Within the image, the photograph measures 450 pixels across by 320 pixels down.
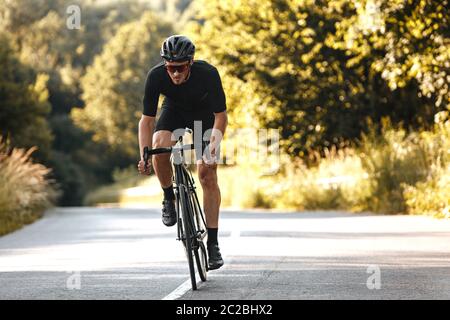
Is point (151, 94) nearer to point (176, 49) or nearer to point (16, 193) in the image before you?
point (176, 49)

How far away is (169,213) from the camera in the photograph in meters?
9.89

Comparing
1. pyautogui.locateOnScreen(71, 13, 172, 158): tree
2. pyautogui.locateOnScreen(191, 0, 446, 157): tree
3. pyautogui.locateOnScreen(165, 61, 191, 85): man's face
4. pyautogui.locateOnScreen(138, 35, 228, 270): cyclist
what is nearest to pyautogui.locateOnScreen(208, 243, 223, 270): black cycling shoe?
pyautogui.locateOnScreen(138, 35, 228, 270): cyclist

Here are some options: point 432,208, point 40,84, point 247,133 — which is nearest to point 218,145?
point 432,208

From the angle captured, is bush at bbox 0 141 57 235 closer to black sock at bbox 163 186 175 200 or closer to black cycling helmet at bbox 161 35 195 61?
black sock at bbox 163 186 175 200

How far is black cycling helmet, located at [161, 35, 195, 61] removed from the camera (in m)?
9.23

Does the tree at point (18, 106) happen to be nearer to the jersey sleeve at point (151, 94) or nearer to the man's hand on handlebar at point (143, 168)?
the jersey sleeve at point (151, 94)

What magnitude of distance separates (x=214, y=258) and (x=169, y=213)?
1.77 ft

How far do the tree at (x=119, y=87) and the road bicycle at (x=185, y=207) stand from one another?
70.3 metres

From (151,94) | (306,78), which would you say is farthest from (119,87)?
(151,94)

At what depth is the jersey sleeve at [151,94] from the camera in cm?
948

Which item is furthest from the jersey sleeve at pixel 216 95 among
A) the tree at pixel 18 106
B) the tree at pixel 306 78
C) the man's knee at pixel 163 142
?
the tree at pixel 18 106
